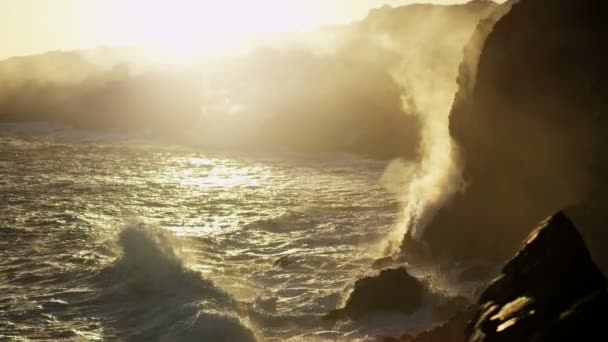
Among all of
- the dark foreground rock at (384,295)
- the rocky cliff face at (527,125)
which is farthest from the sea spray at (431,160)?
the dark foreground rock at (384,295)

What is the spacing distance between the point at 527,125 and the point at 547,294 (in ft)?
29.3

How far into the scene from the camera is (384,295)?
14.9 m

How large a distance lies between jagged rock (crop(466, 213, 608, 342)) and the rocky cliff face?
17.5 ft

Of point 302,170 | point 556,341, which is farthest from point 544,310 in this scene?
point 302,170

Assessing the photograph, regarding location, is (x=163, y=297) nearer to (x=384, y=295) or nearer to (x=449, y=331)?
(x=384, y=295)

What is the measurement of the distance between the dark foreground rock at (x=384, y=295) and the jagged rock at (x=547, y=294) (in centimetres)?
601

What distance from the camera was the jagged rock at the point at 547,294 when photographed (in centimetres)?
704

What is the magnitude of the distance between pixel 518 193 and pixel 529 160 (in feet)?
2.76

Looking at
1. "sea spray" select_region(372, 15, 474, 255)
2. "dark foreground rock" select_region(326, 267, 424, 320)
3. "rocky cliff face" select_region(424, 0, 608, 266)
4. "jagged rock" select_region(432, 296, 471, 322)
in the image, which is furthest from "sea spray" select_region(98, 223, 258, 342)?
"rocky cliff face" select_region(424, 0, 608, 266)

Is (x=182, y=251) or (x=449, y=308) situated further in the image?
(x=182, y=251)

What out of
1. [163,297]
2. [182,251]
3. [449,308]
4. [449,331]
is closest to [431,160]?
[182,251]

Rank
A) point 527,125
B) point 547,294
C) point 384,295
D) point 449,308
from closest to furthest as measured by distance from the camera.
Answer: point 547,294 < point 449,308 < point 384,295 < point 527,125

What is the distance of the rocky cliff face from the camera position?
14.7 metres

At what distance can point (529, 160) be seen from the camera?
1614 centimetres
